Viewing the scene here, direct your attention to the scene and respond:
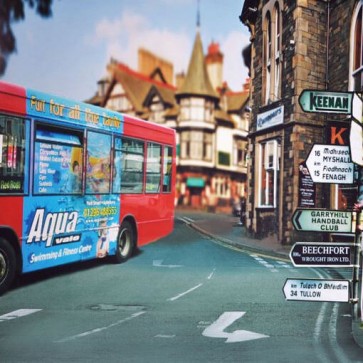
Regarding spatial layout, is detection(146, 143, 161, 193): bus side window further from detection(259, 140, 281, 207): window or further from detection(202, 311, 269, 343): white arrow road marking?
detection(202, 311, 269, 343): white arrow road marking

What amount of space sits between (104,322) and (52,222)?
96.8 inches

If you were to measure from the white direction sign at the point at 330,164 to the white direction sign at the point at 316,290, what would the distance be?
90cm

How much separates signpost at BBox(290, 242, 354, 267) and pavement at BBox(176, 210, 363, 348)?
1.84 m

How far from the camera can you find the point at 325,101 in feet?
17.0

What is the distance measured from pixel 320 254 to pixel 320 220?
306mm

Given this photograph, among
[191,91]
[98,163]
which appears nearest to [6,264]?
[98,163]

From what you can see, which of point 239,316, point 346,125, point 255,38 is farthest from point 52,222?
point 346,125

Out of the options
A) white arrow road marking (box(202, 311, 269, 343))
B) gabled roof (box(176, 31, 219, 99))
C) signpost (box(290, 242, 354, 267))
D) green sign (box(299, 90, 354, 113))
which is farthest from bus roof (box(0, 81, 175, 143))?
signpost (box(290, 242, 354, 267))

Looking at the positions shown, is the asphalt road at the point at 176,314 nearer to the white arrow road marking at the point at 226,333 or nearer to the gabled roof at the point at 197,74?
the white arrow road marking at the point at 226,333

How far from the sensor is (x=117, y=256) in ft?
31.6

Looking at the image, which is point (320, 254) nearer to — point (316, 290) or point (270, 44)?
point (316, 290)

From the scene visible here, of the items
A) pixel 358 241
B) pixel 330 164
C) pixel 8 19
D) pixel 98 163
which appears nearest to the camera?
pixel 8 19

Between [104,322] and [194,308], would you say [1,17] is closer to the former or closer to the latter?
[104,322]

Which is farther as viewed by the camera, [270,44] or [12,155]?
[270,44]
